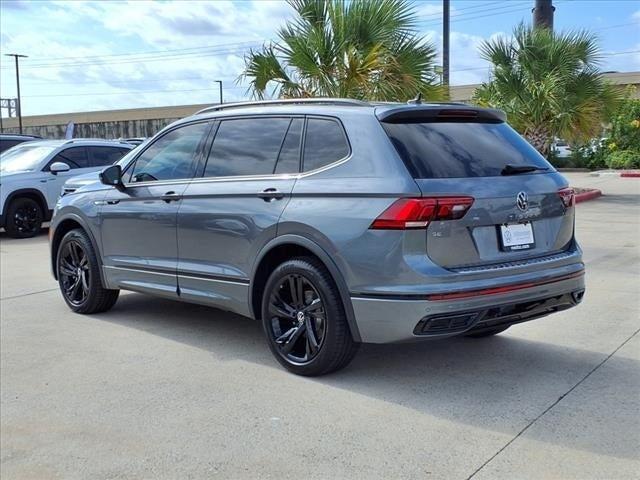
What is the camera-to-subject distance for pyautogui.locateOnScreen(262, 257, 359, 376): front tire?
14.6 ft

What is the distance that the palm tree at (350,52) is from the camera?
39.8 feet

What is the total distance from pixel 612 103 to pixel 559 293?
14735 millimetres

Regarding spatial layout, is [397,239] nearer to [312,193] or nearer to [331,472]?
[312,193]

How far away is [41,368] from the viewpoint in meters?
5.11

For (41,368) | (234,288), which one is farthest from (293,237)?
(41,368)

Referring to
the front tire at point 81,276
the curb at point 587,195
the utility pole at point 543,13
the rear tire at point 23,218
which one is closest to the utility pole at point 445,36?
the curb at point 587,195

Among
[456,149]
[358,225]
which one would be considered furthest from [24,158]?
[456,149]

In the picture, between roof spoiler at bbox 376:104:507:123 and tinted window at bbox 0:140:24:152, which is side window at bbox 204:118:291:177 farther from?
tinted window at bbox 0:140:24:152

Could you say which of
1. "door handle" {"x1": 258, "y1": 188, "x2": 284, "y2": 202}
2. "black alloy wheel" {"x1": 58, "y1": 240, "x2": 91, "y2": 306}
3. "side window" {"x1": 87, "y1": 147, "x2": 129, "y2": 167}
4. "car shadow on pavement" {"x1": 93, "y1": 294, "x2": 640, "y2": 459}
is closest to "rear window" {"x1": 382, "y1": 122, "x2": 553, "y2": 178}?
"door handle" {"x1": 258, "y1": 188, "x2": 284, "y2": 202}

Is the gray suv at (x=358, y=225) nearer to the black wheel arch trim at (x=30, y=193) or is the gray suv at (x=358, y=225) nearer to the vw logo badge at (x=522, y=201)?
the vw logo badge at (x=522, y=201)

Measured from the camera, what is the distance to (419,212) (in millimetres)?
4055

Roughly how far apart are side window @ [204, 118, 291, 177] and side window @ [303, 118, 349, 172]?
267 millimetres

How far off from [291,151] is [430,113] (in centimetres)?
100

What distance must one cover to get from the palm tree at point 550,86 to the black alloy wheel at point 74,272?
42.8 feet
